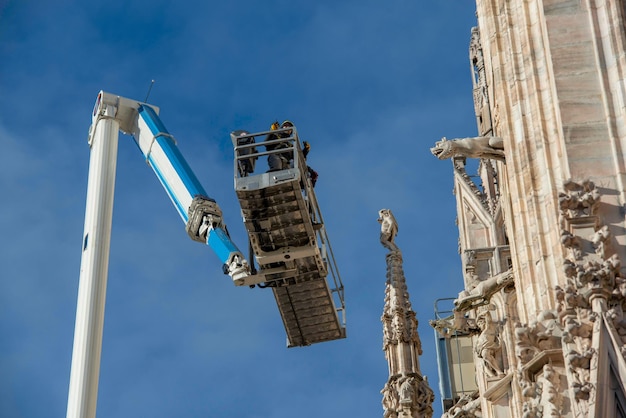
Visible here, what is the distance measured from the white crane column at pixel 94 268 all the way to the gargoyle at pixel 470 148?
61.9 feet

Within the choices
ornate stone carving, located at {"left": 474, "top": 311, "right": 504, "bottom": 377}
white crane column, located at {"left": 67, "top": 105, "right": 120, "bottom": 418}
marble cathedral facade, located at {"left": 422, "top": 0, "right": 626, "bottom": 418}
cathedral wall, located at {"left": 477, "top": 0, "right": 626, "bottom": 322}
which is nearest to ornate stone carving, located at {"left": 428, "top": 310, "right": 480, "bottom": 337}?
ornate stone carving, located at {"left": 474, "top": 311, "right": 504, "bottom": 377}

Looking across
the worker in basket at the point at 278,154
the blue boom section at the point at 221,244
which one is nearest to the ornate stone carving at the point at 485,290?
the worker in basket at the point at 278,154

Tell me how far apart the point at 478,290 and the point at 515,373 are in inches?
249

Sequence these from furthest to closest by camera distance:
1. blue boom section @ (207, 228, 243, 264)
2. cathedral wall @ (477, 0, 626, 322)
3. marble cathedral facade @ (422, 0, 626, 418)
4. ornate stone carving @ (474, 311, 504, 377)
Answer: blue boom section @ (207, 228, 243, 264) < ornate stone carving @ (474, 311, 504, 377) < cathedral wall @ (477, 0, 626, 322) < marble cathedral facade @ (422, 0, 626, 418)

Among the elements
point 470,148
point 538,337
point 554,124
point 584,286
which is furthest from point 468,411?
point 584,286

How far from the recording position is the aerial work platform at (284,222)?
121 ft

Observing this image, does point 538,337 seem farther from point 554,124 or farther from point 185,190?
point 185,190

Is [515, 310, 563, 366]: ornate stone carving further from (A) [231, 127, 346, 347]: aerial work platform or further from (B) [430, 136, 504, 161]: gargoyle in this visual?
(A) [231, 127, 346, 347]: aerial work platform

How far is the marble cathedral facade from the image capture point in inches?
763

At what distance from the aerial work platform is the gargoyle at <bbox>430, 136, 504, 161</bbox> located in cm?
1318

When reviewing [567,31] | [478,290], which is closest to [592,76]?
[567,31]

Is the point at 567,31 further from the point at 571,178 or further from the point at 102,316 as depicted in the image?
the point at 102,316

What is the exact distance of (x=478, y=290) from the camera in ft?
91.0

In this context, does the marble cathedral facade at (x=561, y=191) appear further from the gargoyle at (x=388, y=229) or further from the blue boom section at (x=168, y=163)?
the blue boom section at (x=168, y=163)
